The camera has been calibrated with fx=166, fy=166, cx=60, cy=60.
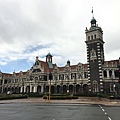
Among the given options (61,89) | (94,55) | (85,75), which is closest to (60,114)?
(94,55)

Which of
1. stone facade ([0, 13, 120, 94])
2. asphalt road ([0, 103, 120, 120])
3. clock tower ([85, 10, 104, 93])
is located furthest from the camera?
stone facade ([0, 13, 120, 94])

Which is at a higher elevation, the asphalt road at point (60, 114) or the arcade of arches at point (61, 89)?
the arcade of arches at point (61, 89)

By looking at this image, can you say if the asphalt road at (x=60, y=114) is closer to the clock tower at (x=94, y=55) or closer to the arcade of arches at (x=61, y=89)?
the clock tower at (x=94, y=55)

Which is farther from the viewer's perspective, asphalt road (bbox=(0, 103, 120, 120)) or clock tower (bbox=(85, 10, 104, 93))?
clock tower (bbox=(85, 10, 104, 93))

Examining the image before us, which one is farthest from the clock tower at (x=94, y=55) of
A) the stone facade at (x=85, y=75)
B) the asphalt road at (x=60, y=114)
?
the asphalt road at (x=60, y=114)

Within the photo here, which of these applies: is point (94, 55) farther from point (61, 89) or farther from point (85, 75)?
point (61, 89)

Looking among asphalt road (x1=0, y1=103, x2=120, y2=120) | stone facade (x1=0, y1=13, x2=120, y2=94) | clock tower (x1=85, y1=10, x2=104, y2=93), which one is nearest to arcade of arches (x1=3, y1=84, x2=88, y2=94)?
stone facade (x1=0, y1=13, x2=120, y2=94)

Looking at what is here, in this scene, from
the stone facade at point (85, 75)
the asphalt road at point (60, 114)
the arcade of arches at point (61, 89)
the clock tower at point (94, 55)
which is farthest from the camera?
the arcade of arches at point (61, 89)

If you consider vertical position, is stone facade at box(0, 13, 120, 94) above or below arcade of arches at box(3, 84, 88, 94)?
above

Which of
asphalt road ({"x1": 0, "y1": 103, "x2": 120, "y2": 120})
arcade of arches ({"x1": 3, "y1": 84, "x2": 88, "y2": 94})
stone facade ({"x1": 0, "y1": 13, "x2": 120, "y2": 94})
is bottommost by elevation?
asphalt road ({"x1": 0, "y1": 103, "x2": 120, "y2": 120})

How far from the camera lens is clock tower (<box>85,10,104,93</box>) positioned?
190 ft

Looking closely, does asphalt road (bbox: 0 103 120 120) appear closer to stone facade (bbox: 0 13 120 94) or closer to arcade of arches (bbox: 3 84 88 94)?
stone facade (bbox: 0 13 120 94)

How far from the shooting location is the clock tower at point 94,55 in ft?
190

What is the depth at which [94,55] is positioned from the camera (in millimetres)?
60250
